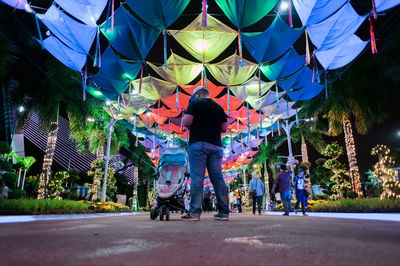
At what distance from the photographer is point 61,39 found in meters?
8.30

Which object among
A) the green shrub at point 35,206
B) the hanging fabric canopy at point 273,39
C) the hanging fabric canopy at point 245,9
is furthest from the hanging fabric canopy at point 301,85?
the green shrub at point 35,206

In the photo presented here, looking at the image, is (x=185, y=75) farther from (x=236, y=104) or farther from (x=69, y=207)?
(x=69, y=207)

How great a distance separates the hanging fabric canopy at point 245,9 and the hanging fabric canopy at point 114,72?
4.54 metres

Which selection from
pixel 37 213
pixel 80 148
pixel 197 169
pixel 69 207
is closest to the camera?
pixel 197 169

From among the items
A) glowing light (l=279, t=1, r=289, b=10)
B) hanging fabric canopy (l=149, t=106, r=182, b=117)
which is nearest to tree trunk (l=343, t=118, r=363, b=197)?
glowing light (l=279, t=1, r=289, b=10)

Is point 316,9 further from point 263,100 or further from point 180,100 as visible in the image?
point 180,100

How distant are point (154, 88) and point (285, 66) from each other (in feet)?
22.4

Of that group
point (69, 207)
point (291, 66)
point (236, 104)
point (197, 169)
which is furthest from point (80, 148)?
point (197, 169)

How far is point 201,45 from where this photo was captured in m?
10.5

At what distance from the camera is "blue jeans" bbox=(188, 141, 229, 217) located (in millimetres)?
3971

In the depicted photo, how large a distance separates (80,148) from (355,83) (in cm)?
1892

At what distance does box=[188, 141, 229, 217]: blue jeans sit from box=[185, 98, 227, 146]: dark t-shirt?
0.11m

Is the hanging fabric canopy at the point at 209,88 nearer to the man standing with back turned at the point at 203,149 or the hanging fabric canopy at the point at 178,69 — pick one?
the hanging fabric canopy at the point at 178,69

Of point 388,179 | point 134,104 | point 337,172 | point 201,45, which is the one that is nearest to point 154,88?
point 134,104
